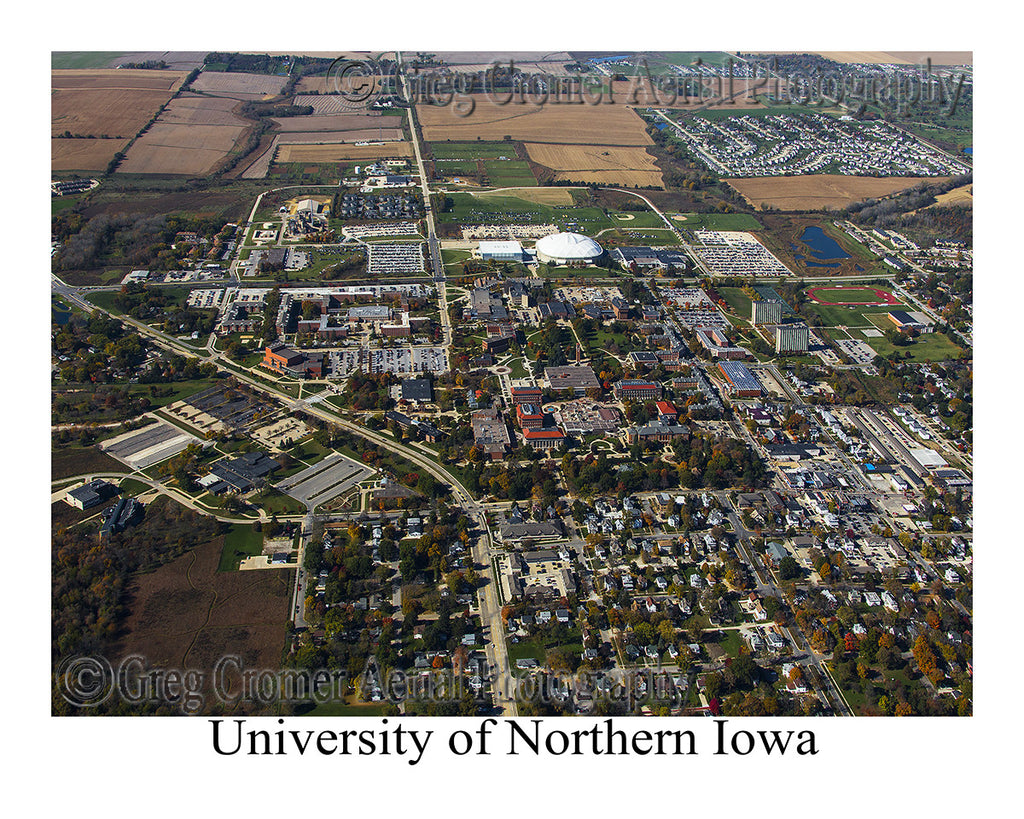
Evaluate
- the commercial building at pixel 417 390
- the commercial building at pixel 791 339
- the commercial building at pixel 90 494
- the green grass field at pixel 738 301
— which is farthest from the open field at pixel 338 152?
the commercial building at pixel 90 494

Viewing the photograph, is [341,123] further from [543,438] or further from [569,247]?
[543,438]

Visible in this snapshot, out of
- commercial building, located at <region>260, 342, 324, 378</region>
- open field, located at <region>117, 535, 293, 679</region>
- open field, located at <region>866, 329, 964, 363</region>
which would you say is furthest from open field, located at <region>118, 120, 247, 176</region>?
open field, located at <region>866, 329, 964, 363</region>

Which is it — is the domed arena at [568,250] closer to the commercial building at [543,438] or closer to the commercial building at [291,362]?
the commercial building at [291,362]

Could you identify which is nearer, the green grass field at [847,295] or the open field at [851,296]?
the open field at [851,296]

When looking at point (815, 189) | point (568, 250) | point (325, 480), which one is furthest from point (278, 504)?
point (815, 189)

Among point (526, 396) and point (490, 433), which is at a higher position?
point (526, 396)

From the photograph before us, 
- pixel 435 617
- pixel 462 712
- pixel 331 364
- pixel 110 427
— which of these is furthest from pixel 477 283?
pixel 462 712
